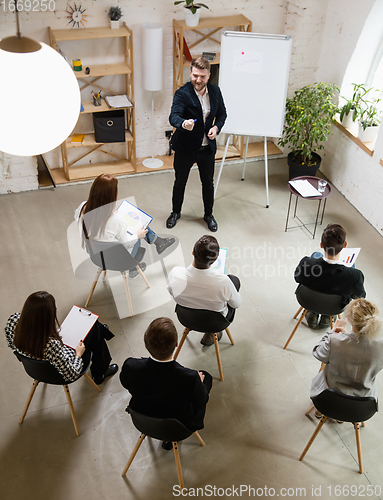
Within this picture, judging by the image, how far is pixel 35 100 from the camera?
1.38 metres

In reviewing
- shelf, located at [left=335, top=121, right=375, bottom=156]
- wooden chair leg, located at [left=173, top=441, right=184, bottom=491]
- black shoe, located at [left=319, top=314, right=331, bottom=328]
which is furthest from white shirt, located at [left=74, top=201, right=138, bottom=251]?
shelf, located at [left=335, top=121, right=375, bottom=156]

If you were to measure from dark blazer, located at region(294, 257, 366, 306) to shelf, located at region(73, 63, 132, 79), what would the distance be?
324 cm

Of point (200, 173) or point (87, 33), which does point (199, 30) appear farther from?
point (200, 173)

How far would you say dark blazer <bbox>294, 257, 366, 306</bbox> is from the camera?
3441 millimetres

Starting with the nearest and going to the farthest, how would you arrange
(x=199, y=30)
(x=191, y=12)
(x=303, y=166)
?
(x=191, y=12), (x=199, y=30), (x=303, y=166)

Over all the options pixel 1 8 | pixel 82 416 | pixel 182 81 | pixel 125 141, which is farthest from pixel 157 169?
pixel 82 416

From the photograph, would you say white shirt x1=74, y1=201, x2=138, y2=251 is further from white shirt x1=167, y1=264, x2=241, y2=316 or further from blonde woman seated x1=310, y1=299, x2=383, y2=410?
blonde woman seated x1=310, y1=299, x2=383, y2=410

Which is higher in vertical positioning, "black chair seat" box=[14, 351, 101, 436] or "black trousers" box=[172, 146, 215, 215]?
"black trousers" box=[172, 146, 215, 215]

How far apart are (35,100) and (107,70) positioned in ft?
14.2

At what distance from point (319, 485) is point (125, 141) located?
4.36 metres

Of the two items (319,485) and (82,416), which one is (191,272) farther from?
(319,485)

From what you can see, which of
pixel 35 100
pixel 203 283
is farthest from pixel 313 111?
pixel 35 100

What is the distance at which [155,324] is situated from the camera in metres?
2.60

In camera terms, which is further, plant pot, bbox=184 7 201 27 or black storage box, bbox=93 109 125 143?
black storage box, bbox=93 109 125 143
